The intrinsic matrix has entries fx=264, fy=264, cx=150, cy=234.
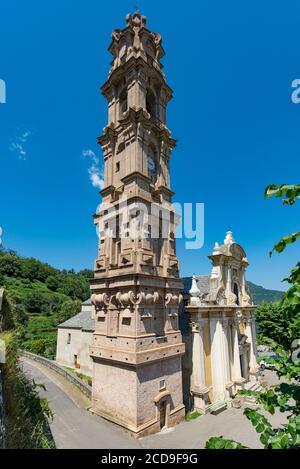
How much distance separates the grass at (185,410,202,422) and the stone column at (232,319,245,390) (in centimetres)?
574

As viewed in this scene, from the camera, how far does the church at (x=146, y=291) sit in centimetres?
1645

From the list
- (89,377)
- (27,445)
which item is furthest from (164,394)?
(89,377)

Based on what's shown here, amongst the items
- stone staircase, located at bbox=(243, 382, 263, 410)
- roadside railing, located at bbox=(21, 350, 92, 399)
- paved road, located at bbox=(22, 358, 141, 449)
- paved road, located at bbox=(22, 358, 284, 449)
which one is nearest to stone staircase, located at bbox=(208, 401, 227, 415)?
paved road, located at bbox=(22, 358, 284, 449)

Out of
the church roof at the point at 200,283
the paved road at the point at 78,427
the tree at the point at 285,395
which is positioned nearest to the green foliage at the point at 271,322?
the church roof at the point at 200,283

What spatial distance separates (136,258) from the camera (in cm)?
1712

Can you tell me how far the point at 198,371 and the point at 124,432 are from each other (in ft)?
→ 23.3

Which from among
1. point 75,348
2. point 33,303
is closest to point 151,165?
point 75,348

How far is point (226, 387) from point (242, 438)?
5.98m

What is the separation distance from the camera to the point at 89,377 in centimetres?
2638

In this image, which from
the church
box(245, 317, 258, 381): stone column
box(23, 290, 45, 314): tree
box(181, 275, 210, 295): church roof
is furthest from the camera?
box(23, 290, 45, 314): tree

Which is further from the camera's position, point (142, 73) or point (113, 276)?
point (142, 73)

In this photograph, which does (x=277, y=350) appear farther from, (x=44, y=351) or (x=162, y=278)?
(x=44, y=351)

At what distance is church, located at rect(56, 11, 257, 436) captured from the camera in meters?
16.5

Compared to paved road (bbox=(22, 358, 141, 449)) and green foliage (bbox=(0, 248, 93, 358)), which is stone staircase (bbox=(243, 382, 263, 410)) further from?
green foliage (bbox=(0, 248, 93, 358))
